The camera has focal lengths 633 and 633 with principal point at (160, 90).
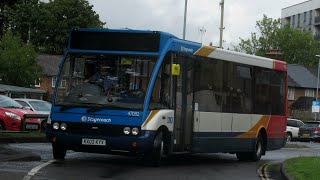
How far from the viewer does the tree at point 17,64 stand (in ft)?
208

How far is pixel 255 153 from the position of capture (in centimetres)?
1955

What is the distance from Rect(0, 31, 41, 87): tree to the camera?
63406mm

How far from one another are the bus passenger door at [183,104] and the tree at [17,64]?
1960 inches

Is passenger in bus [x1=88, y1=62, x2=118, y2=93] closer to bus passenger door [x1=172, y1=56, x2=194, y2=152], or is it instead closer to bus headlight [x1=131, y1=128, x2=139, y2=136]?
bus headlight [x1=131, y1=128, x2=139, y2=136]

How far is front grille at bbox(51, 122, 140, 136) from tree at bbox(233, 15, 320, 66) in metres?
104

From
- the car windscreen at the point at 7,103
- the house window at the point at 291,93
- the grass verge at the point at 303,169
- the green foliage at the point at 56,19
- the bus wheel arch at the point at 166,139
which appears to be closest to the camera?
the grass verge at the point at 303,169

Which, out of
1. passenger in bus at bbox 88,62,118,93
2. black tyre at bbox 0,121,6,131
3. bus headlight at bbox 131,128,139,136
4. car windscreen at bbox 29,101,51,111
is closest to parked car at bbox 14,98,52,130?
car windscreen at bbox 29,101,51,111

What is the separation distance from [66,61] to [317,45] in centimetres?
11023

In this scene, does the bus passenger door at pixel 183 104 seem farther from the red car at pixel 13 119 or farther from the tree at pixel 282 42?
the tree at pixel 282 42

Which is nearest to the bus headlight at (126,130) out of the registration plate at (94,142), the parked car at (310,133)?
the registration plate at (94,142)

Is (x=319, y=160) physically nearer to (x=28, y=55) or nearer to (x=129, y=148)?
(x=129, y=148)

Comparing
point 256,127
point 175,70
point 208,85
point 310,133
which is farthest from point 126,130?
point 310,133

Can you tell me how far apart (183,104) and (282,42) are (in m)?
106

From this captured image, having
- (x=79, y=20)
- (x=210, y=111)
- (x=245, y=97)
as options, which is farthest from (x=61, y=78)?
(x=79, y=20)
